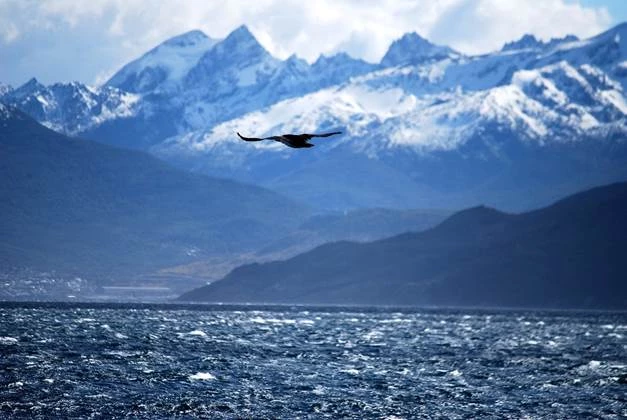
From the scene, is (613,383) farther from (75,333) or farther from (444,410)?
(75,333)

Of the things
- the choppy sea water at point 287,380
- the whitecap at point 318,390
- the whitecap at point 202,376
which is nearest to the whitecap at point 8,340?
the choppy sea water at point 287,380

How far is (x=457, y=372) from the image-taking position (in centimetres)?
15275

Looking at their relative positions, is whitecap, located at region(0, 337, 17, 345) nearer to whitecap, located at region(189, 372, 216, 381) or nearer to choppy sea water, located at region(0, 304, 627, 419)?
choppy sea water, located at region(0, 304, 627, 419)

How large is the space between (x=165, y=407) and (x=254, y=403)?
8.35 metres

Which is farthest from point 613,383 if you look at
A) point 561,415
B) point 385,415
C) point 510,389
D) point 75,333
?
point 75,333

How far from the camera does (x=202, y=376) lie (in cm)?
13462

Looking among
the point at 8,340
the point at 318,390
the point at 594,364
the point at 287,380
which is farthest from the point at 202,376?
the point at 594,364

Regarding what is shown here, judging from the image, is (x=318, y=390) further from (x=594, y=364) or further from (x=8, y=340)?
(x=8, y=340)

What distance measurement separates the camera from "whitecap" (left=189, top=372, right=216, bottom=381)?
13175 centimetres

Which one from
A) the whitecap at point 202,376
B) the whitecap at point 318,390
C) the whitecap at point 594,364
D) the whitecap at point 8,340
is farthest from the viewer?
the whitecap at point 8,340

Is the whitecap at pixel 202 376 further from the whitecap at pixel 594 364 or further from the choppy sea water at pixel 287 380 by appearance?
the whitecap at pixel 594 364

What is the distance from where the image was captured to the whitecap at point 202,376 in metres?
132

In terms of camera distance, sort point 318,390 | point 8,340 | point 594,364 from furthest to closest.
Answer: point 8,340 < point 594,364 < point 318,390

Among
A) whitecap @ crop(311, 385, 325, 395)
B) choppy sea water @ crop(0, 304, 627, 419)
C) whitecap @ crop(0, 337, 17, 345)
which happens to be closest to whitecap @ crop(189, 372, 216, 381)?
choppy sea water @ crop(0, 304, 627, 419)
